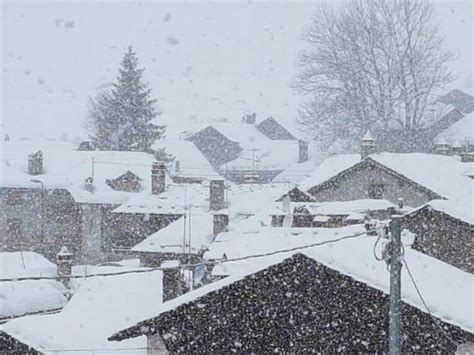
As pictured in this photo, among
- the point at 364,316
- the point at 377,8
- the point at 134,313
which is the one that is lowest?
the point at 134,313

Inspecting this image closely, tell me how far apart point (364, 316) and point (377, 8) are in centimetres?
4302

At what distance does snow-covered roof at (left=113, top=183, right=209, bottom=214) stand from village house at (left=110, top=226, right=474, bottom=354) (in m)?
25.7

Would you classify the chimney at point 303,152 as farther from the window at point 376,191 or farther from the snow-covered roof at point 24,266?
the snow-covered roof at point 24,266

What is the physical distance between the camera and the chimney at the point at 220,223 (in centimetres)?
3105

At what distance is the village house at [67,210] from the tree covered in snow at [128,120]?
41.1 feet

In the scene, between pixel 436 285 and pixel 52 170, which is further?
pixel 52 170

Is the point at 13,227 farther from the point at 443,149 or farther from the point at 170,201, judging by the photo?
the point at 443,149

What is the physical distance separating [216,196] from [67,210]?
8.49 meters

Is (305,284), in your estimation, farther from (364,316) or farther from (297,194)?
(297,194)

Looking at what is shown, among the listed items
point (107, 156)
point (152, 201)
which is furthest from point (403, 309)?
point (107, 156)

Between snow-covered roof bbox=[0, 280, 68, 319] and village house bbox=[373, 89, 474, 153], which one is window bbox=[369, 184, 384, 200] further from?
village house bbox=[373, 89, 474, 153]

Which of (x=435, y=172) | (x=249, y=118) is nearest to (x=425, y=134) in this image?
(x=435, y=172)

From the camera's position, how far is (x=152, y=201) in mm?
40438

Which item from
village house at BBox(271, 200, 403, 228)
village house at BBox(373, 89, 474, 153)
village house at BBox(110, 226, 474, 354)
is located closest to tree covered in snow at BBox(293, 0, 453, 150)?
village house at BBox(373, 89, 474, 153)
